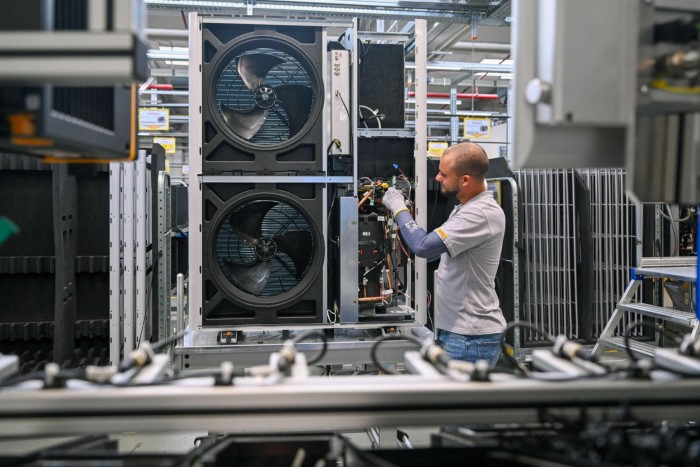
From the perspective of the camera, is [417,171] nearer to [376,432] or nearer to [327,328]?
[327,328]

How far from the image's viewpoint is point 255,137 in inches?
110

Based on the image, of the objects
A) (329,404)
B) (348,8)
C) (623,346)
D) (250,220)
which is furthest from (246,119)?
(623,346)

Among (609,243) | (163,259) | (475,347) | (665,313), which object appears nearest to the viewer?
(475,347)

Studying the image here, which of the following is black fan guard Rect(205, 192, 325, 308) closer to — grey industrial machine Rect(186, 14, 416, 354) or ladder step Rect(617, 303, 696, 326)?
grey industrial machine Rect(186, 14, 416, 354)

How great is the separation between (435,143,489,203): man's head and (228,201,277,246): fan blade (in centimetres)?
89

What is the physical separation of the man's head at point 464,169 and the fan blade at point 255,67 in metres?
0.98

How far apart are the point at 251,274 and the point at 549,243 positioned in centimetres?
246

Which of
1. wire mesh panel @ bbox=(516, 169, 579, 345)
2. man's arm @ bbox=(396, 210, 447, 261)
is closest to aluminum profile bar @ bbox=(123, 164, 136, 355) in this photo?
man's arm @ bbox=(396, 210, 447, 261)

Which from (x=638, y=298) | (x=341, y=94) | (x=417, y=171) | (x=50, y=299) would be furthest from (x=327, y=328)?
(x=638, y=298)

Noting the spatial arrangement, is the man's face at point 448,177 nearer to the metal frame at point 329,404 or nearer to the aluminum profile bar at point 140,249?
the metal frame at point 329,404

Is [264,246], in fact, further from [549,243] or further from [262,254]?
[549,243]

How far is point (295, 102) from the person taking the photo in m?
2.80

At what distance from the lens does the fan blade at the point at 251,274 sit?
2.80 meters

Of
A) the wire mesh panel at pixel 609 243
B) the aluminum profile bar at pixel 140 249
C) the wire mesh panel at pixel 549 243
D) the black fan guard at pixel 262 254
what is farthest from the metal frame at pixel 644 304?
the aluminum profile bar at pixel 140 249
